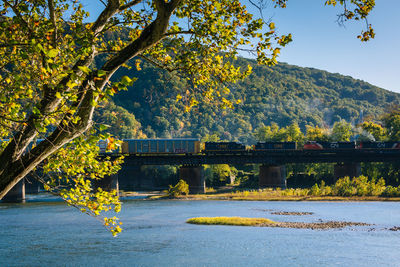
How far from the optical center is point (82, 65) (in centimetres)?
1051

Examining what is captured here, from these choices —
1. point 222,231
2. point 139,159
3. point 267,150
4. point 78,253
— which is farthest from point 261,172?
point 78,253

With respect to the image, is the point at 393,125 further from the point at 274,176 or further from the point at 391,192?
the point at 391,192

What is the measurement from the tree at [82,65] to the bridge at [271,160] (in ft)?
278

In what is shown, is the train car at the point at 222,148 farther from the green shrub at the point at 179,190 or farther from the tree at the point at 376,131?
the tree at the point at 376,131

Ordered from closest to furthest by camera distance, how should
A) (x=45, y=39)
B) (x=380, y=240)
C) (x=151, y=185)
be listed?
(x=45, y=39) < (x=380, y=240) < (x=151, y=185)

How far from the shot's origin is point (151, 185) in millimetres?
135250

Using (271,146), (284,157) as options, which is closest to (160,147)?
(271,146)

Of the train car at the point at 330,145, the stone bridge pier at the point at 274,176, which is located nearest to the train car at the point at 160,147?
the stone bridge pier at the point at 274,176

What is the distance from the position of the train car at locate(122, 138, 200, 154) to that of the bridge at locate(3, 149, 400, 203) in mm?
1941

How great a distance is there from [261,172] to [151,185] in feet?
134

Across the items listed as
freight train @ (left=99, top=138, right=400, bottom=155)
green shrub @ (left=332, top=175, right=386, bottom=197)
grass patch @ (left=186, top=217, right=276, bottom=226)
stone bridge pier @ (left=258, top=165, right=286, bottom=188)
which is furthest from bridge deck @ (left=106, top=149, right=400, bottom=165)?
grass patch @ (left=186, top=217, right=276, bottom=226)

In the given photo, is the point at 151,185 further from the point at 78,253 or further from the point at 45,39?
the point at 45,39

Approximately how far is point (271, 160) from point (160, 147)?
24907 mm

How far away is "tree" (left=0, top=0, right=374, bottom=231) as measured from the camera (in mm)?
9383
